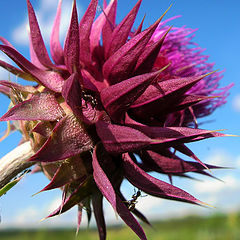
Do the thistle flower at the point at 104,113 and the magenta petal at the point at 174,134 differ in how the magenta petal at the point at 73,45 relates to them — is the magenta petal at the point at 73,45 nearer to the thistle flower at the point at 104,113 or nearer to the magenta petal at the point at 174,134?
the thistle flower at the point at 104,113

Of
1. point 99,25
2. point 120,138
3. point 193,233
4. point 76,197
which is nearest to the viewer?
point 120,138

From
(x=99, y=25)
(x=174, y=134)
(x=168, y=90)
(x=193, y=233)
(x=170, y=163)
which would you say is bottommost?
(x=193, y=233)

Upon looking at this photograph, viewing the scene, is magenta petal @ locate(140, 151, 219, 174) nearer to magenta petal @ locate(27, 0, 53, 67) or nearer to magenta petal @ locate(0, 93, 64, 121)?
magenta petal @ locate(0, 93, 64, 121)

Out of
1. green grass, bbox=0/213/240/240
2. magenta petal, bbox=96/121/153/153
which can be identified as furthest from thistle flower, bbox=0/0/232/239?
green grass, bbox=0/213/240/240

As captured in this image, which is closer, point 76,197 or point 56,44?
point 76,197

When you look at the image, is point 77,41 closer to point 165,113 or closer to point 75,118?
point 75,118

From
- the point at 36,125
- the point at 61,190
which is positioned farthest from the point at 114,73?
the point at 61,190

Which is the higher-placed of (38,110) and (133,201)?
(38,110)

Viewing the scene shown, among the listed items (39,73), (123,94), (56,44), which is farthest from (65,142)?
(56,44)

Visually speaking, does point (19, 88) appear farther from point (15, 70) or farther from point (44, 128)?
point (44, 128)
